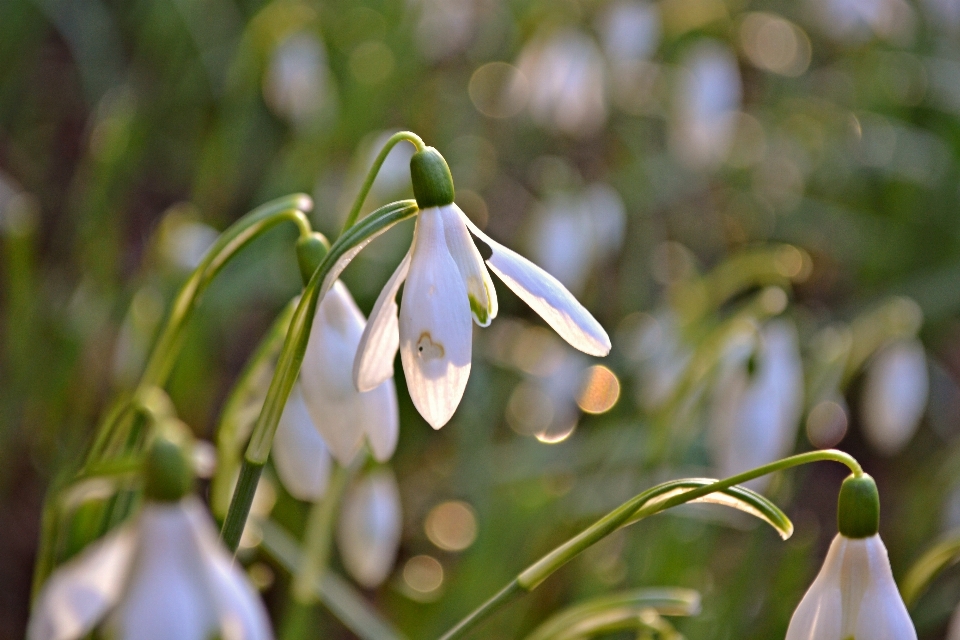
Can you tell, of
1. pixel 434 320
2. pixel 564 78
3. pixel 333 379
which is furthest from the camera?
pixel 564 78

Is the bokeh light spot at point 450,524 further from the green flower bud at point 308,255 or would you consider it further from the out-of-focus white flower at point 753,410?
the green flower bud at point 308,255

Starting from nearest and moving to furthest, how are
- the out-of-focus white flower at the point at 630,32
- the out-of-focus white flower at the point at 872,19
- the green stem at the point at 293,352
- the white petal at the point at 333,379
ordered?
the green stem at the point at 293,352, the white petal at the point at 333,379, the out-of-focus white flower at the point at 630,32, the out-of-focus white flower at the point at 872,19

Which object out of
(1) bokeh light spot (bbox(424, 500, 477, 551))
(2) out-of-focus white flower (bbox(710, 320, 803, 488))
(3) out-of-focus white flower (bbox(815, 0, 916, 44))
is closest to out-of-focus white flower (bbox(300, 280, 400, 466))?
(2) out-of-focus white flower (bbox(710, 320, 803, 488))

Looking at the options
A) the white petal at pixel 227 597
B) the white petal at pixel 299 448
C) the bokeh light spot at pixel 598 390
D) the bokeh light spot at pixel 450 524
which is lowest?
the bokeh light spot at pixel 450 524

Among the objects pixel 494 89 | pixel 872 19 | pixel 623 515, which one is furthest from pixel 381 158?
pixel 872 19

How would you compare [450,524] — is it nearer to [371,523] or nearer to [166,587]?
[371,523]

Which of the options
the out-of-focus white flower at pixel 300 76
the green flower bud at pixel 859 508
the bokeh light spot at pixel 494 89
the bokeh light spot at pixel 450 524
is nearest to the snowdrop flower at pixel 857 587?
the green flower bud at pixel 859 508

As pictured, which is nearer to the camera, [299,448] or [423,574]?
[299,448]

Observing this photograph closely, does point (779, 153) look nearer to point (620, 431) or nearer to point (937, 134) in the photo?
point (937, 134)

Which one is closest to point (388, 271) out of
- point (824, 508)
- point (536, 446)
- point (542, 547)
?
point (536, 446)
